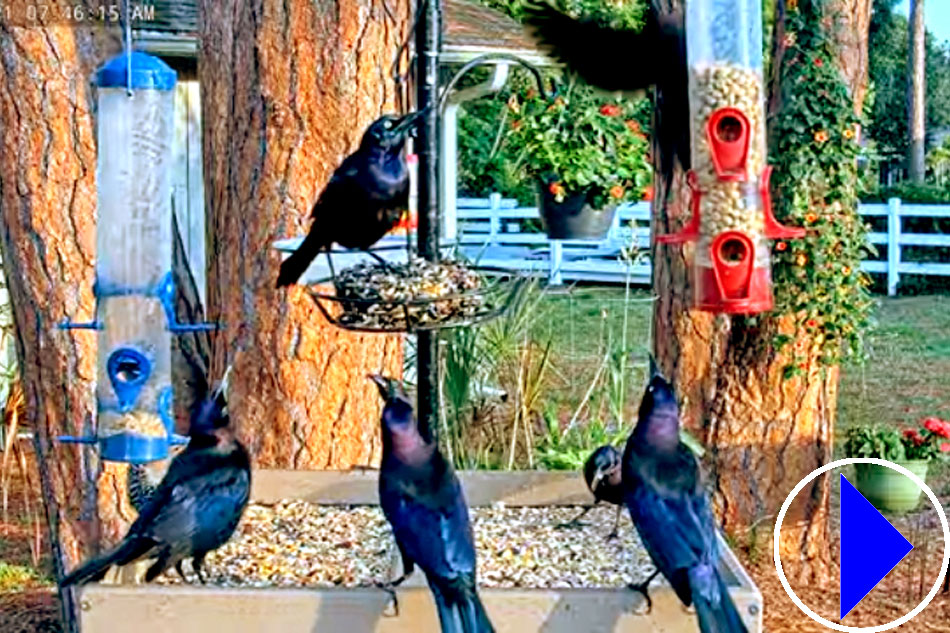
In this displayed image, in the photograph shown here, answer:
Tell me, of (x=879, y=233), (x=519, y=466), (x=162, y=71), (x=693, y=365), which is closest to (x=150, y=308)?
(x=162, y=71)

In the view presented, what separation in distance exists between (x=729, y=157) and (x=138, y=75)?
4.73 feet

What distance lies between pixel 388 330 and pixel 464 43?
21.7ft

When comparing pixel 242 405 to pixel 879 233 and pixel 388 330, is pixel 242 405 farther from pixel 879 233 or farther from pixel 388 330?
pixel 879 233

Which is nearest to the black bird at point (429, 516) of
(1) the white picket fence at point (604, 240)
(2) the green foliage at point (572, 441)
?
(2) the green foliage at point (572, 441)

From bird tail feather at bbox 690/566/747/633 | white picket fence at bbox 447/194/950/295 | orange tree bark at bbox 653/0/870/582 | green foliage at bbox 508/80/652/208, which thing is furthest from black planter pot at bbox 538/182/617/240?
bird tail feather at bbox 690/566/747/633

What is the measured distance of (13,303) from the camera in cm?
469

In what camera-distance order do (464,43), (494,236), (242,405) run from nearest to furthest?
(242,405) → (464,43) → (494,236)

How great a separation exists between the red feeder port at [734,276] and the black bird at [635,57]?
0.37 meters

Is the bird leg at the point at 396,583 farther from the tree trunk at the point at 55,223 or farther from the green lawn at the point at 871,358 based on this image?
the green lawn at the point at 871,358

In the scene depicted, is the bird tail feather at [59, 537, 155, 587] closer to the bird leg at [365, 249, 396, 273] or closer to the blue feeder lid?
the bird leg at [365, 249, 396, 273]

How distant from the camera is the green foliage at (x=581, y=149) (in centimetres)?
1259

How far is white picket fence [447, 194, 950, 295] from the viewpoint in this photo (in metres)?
16.5

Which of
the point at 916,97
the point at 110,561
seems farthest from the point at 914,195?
the point at 110,561

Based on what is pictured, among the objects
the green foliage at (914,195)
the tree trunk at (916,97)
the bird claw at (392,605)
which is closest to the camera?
the bird claw at (392,605)
